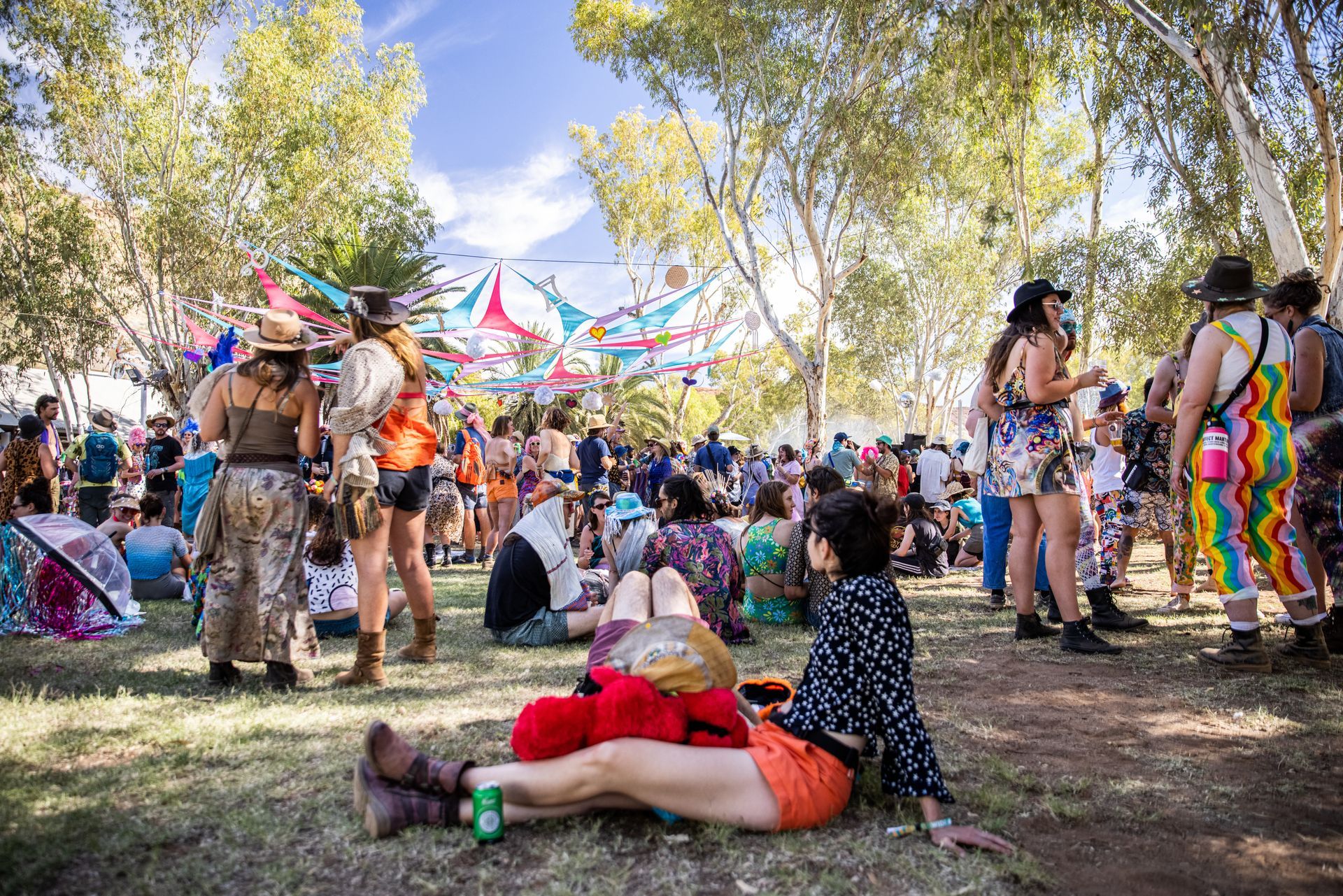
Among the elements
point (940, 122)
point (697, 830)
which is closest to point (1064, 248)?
point (940, 122)

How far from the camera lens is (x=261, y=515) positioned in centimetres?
352

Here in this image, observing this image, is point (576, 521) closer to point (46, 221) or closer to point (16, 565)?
point (16, 565)

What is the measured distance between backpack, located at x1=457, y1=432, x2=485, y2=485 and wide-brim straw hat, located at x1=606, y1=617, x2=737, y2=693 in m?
7.97

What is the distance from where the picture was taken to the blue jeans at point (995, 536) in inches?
214

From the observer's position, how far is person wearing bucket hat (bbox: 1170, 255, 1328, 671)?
12.1 ft

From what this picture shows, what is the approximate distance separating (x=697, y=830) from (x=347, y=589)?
11.4ft

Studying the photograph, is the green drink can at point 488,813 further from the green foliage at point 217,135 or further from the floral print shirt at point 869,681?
the green foliage at point 217,135

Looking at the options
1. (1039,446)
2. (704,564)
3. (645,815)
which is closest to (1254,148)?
(1039,446)

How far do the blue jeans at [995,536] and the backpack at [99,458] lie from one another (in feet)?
28.7

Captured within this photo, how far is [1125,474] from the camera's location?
215 inches

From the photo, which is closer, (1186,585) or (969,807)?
(969,807)

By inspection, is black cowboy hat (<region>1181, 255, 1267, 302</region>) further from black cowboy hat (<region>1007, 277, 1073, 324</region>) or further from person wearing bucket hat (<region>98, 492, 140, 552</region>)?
person wearing bucket hat (<region>98, 492, 140, 552</region>)

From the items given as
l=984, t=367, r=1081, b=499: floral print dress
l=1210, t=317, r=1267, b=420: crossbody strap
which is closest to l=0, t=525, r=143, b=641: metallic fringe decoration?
l=984, t=367, r=1081, b=499: floral print dress

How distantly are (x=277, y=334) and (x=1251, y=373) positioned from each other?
4586 millimetres
